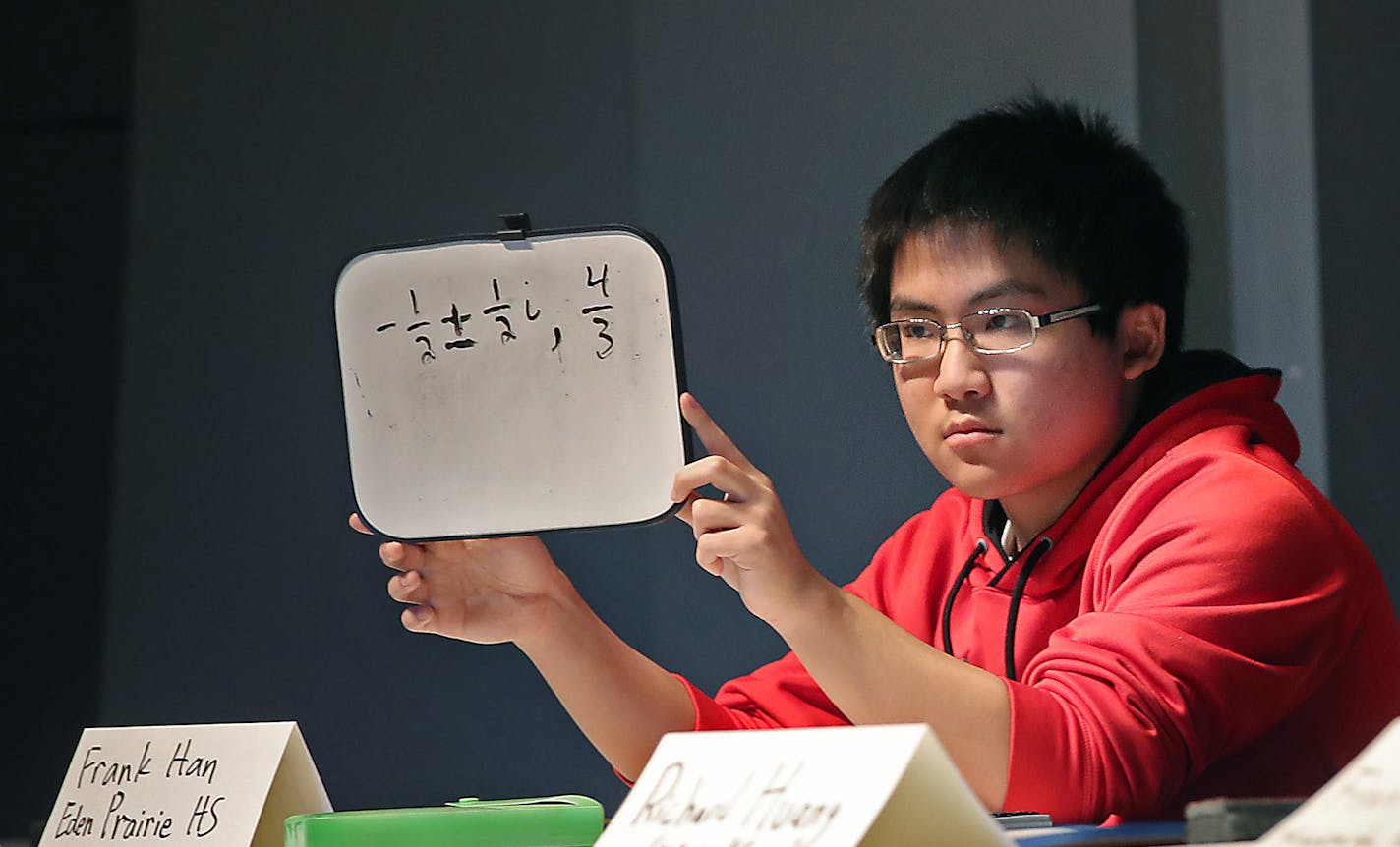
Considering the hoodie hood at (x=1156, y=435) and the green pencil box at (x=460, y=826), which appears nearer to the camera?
the green pencil box at (x=460, y=826)

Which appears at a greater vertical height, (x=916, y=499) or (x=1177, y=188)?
(x=1177, y=188)

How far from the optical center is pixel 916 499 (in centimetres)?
194

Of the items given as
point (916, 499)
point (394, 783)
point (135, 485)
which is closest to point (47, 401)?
point (135, 485)

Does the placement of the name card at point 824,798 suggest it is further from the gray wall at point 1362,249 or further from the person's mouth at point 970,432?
the gray wall at point 1362,249

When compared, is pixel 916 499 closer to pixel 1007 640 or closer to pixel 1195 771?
pixel 1007 640

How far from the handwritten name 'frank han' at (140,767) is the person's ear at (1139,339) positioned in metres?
0.72

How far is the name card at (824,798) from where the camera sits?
56 cm

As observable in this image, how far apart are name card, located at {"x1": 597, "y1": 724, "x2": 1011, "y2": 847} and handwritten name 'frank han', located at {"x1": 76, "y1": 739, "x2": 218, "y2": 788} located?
1.38 feet

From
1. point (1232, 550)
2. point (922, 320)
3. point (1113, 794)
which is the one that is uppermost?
point (922, 320)

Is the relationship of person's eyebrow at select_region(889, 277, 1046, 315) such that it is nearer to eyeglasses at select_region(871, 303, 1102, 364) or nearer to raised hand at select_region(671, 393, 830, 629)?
eyeglasses at select_region(871, 303, 1102, 364)

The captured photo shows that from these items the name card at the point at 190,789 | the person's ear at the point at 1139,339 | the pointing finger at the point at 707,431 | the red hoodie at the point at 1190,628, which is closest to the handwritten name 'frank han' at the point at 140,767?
the name card at the point at 190,789

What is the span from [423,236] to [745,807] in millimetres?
1666

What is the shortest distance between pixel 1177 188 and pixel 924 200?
714mm

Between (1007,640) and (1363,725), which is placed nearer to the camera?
(1363,725)
